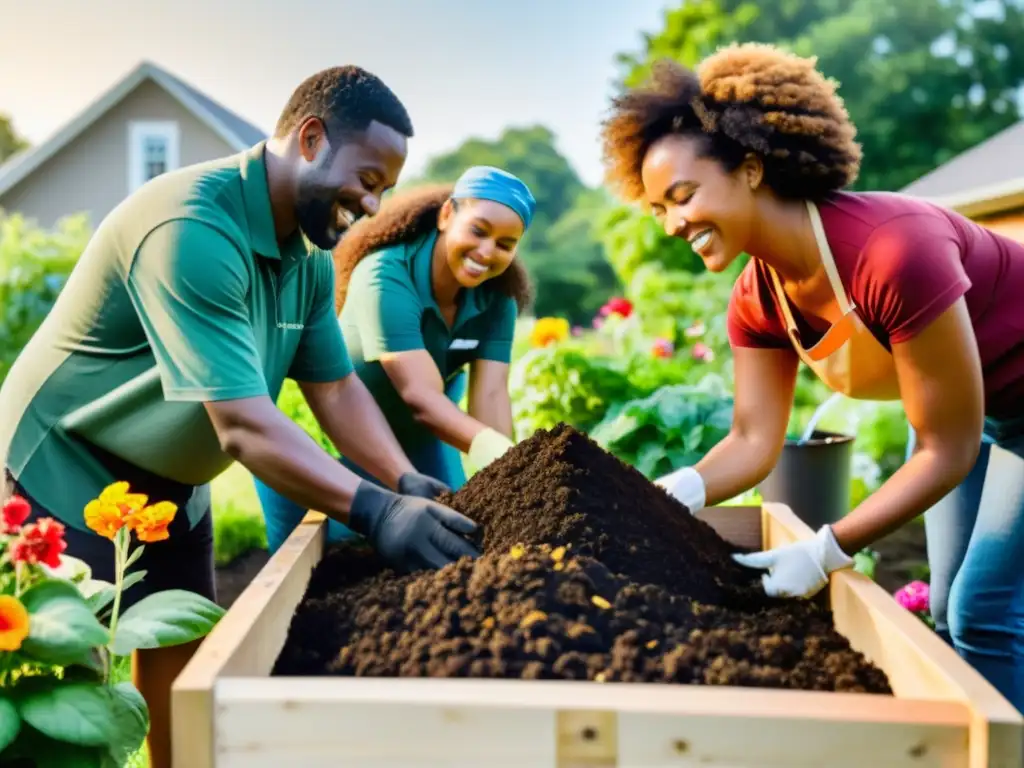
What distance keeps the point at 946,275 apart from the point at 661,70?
2.33 ft

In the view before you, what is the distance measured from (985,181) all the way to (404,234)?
5.38 meters

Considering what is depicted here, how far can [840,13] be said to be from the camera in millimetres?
17922

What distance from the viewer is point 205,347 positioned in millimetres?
1545

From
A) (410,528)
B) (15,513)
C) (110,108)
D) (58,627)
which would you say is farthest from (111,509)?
(110,108)

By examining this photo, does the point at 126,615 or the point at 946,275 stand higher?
the point at 946,275

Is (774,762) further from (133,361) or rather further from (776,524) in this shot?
(133,361)

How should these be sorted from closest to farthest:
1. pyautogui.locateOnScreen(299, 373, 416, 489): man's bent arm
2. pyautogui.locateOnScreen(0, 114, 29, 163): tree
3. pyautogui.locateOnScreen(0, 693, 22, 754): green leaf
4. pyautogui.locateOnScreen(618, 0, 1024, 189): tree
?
pyautogui.locateOnScreen(0, 693, 22, 754): green leaf < pyautogui.locateOnScreen(299, 373, 416, 489): man's bent arm < pyautogui.locateOnScreen(618, 0, 1024, 189): tree < pyautogui.locateOnScreen(0, 114, 29, 163): tree

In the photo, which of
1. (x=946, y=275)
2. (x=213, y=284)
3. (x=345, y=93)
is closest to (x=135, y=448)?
(x=213, y=284)

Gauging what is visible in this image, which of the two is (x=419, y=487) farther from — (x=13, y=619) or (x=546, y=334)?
(x=546, y=334)

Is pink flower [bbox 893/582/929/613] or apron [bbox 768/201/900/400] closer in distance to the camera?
apron [bbox 768/201/900/400]

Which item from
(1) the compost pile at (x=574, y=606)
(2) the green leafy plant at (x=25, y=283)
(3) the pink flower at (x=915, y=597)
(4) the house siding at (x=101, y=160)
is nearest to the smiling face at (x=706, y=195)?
(1) the compost pile at (x=574, y=606)

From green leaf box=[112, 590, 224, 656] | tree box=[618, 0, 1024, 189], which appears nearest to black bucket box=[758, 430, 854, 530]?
green leaf box=[112, 590, 224, 656]

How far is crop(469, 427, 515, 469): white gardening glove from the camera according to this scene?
2.34 metres

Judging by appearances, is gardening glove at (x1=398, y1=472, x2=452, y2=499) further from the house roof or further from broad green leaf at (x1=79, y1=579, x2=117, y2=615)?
the house roof
